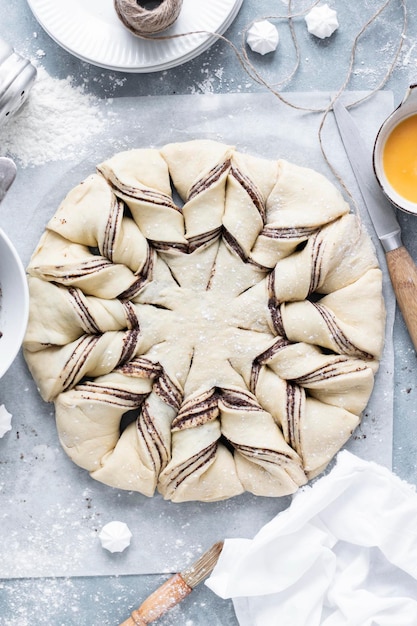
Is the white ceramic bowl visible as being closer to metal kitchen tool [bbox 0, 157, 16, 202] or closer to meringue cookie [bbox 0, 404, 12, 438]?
metal kitchen tool [bbox 0, 157, 16, 202]

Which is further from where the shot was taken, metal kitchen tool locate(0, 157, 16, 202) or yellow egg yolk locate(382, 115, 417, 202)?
yellow egg yolk locate(382, 115, 417, 202)

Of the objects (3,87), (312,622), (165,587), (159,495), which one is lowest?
(312,622)

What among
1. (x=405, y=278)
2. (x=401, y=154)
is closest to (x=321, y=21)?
(x=401, y=154)

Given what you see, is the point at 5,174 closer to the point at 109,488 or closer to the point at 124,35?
the point at 124,35

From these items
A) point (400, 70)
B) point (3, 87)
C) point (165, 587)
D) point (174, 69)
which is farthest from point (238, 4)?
point (165, 587)

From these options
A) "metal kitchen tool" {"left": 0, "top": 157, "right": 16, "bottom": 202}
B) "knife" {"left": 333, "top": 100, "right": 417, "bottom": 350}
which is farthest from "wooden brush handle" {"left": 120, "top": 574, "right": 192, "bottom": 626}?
"metal kitchen tool" {"left": 0, "top": 157, "right": 16, "bottom": 202}

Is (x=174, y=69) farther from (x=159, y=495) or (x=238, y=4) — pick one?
(x=159, y=495)

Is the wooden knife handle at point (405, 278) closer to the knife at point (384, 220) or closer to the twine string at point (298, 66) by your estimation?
the knife at point (384, 220)
